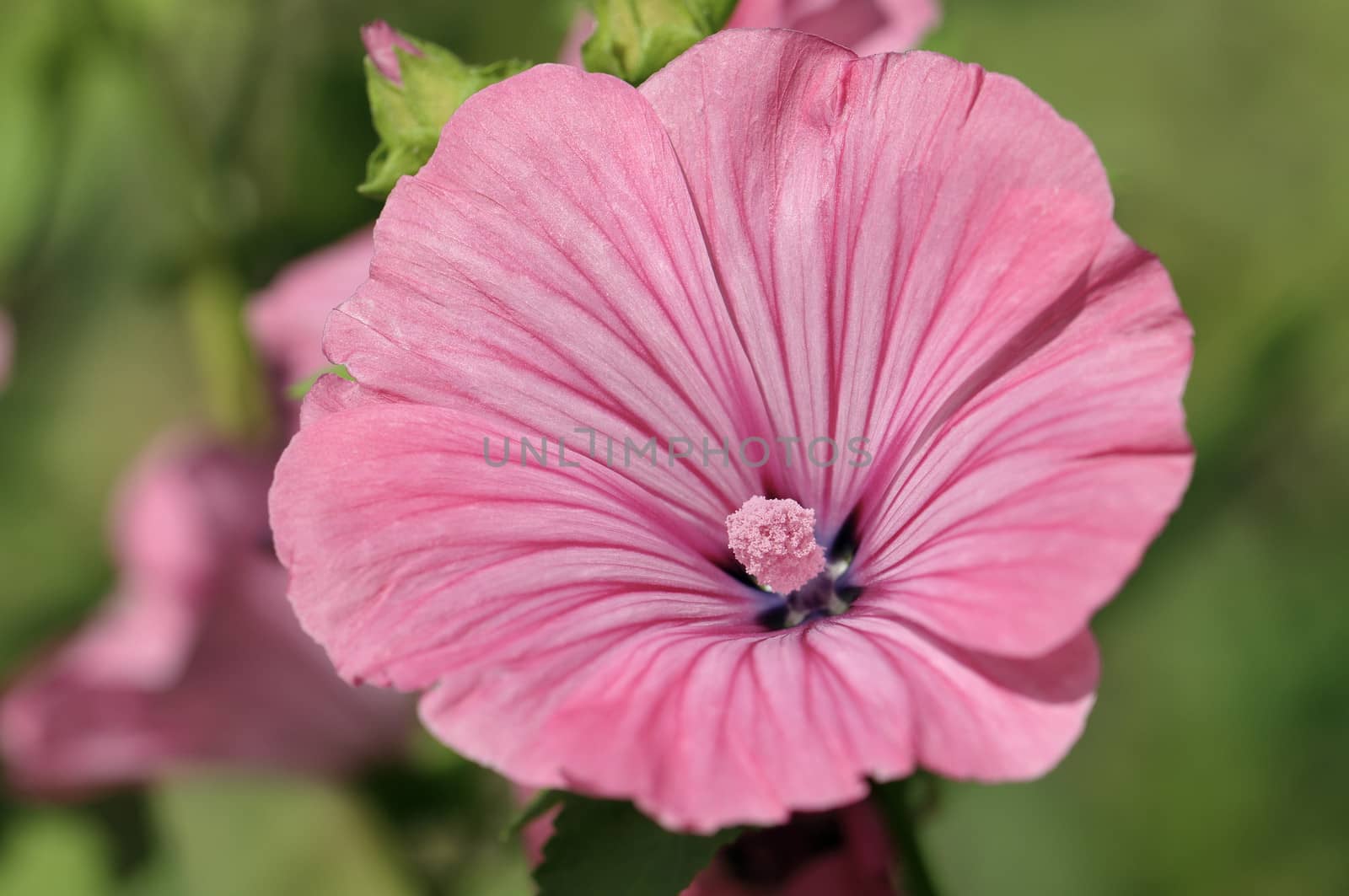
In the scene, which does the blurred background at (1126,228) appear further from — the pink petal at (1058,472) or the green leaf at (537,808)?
the pink petal at (1058,472)

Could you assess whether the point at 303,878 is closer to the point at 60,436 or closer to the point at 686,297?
the point at 60,436

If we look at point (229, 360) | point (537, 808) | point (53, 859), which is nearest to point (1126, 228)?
point (229, 360)

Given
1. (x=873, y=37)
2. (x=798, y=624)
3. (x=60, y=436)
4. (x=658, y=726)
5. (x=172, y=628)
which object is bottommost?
(x=60, y=436)

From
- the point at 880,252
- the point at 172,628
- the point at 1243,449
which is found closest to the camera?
the point at 880,252

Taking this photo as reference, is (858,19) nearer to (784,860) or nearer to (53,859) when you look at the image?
(784,860)

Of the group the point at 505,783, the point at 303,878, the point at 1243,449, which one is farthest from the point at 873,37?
the point at 303,878

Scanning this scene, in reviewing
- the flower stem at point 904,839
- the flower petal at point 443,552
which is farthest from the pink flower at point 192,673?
the flower stem at point 904,839

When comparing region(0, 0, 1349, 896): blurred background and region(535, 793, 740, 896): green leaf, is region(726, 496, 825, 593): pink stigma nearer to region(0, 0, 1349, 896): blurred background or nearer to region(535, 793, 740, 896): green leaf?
region(535, 793, 740, 896): green leaf
